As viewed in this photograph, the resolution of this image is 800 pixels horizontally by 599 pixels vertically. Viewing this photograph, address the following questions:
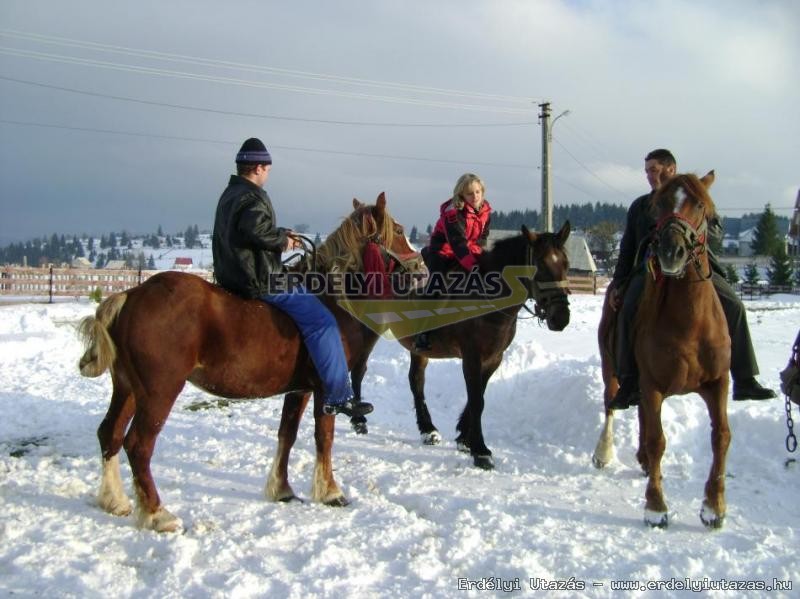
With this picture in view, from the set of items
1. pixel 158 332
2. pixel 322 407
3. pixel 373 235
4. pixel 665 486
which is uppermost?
pixel 373 235

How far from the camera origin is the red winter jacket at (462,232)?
6703 millimetres

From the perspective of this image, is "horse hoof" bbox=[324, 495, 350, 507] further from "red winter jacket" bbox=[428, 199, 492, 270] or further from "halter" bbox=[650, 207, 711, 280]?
"halter" bbox=[650, 207, 711, 280]

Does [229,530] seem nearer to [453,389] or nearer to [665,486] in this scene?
[665,486]

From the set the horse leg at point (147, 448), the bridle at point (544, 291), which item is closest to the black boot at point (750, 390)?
the bridle at point (544, 291)

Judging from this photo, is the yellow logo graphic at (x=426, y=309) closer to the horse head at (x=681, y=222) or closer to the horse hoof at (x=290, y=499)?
the horse hoof at (x=290, y=499)

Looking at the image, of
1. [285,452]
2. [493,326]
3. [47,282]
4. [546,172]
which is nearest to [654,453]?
[493,326]

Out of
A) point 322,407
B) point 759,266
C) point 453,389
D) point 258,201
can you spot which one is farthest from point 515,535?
point 759,266

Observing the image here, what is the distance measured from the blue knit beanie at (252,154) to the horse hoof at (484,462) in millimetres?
3605

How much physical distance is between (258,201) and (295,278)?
823mm

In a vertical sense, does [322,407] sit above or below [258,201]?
below

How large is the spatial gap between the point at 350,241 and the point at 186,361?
179 cm

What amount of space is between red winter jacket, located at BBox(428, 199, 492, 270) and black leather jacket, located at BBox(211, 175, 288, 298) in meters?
2.57

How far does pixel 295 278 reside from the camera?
5.07 meters

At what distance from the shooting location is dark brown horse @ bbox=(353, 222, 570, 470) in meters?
6.05
